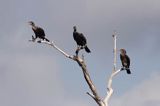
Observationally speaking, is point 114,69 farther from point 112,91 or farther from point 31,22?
point 31,22

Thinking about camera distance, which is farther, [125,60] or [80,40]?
[125,60]

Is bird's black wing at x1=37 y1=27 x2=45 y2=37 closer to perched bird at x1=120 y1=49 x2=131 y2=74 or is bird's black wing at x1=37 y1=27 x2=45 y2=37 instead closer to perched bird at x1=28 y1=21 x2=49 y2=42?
perched bird at x1=28 y1=21 x2=49 y2=42

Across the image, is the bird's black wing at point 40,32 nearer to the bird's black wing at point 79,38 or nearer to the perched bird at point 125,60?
the bird's black wing at point 79,38

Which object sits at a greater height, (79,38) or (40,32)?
(40,32)

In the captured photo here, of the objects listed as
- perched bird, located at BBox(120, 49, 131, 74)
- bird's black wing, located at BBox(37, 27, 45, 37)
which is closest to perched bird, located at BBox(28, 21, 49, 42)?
bird's black wing, located at BBox(37, 27, 45, 37)

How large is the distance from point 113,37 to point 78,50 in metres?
1.43

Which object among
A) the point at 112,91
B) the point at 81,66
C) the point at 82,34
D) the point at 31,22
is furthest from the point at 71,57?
the point at 31,22

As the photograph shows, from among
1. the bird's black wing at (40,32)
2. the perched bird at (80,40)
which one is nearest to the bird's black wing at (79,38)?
the perched bird at (80,40)

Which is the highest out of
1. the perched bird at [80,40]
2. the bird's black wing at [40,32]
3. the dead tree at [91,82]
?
the bird's black wing at [40,32]

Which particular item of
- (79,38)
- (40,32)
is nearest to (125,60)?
(79,38)

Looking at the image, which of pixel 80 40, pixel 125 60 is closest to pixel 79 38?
pixel 80 40

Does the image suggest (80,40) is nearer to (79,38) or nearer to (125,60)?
(79,38)

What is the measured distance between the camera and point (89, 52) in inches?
941

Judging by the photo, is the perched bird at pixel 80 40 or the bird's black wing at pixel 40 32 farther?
the bird's black wing at pixel 40 32
